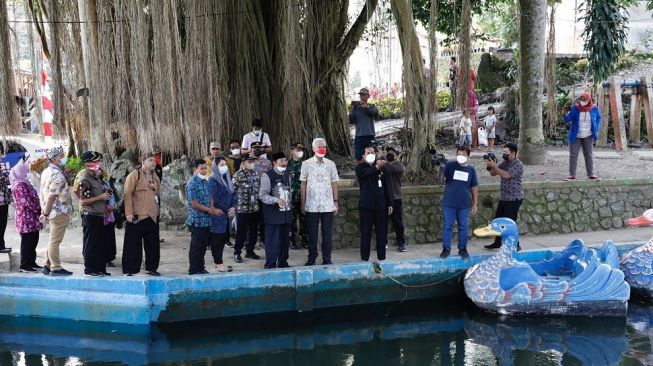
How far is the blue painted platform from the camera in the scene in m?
7.25

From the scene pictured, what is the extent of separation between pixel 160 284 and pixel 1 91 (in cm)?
367

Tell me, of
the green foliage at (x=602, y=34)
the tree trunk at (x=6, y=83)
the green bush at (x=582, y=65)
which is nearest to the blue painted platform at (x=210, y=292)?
the tree trunk at (x=6, y=83)

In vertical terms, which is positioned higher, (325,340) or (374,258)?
(374,258)

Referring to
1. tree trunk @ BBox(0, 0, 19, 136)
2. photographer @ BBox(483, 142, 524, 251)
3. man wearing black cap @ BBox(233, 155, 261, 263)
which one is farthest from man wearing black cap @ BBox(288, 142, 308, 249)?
tree trunk @ BBox(0, 0, 19, 136)

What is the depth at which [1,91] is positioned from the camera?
29.5 ft

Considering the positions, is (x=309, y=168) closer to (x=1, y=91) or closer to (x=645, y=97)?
(x=1, y=91)

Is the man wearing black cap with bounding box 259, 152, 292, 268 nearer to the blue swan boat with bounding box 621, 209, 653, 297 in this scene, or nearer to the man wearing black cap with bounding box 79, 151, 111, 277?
the man wearing black cap with bounding box 79, 151, 111, 277

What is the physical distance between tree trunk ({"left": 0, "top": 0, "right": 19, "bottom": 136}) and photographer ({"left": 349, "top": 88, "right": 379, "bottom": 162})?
4376mm

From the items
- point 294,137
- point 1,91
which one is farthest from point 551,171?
point 1,91

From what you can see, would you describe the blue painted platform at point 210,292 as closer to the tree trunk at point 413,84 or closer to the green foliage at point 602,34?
the tree trunk at point 413,84

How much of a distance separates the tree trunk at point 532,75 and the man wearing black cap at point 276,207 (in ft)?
16.8

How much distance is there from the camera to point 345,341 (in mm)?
7359

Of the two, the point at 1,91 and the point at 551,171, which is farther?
the point at 551,171

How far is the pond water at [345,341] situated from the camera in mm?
6824
